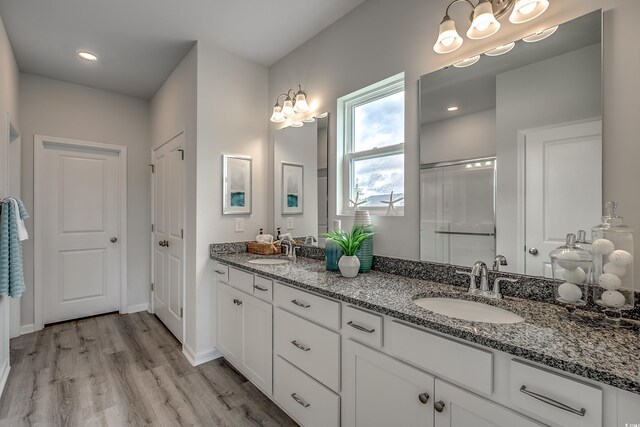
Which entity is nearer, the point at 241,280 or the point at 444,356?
the point at 444,356

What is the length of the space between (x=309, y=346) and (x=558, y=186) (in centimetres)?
134

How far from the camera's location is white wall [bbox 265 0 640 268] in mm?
1139

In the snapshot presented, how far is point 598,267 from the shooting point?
112 centimetres

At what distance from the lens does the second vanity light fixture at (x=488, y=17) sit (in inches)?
50.7

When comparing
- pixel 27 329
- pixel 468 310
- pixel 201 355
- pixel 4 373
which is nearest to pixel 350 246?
pixel 468 310

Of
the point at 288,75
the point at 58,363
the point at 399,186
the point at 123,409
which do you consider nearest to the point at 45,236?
the point at 58,363

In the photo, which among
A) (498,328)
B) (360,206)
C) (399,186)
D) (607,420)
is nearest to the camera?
(607,420)

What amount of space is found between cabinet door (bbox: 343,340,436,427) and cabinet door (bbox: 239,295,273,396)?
646mm

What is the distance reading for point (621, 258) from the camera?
104cm

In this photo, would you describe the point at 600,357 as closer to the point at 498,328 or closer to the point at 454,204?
the point at 498,328

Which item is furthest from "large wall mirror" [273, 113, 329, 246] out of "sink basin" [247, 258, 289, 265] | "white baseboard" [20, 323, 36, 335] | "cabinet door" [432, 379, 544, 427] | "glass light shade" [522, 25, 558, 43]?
"white baseboard" [20, 323, 36, 335]

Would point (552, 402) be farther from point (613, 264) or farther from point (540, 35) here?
point (540, 35)

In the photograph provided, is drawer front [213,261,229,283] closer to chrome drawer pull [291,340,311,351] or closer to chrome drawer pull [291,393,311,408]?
chrome drawer pull [291,340,311,351]

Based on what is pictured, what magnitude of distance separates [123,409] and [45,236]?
7.65 ft
